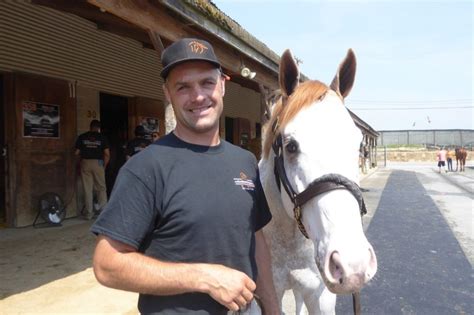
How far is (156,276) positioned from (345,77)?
4.63 feet

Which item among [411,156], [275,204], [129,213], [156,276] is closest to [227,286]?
[156,276]

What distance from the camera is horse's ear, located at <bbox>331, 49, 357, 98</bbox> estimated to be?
192cm

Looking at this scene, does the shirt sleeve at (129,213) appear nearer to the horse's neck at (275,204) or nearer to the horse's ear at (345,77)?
the horse's neck at (275,204)

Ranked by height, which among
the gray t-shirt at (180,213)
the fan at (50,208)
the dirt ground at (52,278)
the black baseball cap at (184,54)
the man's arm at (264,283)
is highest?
the black baseball cap at (184,54)

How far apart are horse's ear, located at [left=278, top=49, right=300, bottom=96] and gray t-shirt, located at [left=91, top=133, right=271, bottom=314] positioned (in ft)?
2.38

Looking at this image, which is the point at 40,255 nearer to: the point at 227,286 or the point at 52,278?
the point at 52,278

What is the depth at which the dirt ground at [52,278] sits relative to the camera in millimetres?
3422

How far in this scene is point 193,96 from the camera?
144 centimetres

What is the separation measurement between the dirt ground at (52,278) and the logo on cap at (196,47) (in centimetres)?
279

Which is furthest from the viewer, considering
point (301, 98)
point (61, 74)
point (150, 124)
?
point (150, 124)

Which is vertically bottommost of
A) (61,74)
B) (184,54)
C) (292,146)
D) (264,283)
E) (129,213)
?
(264,283)

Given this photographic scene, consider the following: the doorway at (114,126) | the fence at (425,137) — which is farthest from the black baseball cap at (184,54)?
the fence at (425,137)

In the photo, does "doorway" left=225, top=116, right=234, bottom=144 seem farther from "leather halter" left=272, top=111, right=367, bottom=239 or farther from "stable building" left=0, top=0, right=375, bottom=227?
"leather halter" left=272, top=111, right=367, bottom=239

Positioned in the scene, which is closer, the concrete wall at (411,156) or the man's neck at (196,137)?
the man's neck at (196,137)
